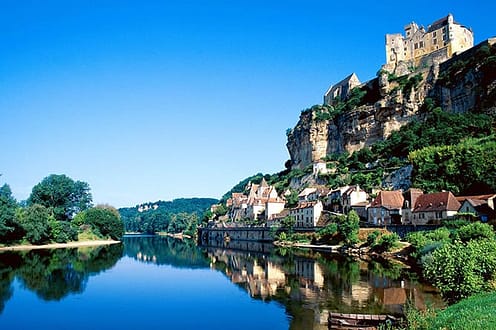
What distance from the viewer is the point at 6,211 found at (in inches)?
2111

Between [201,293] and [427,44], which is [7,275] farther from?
[427,44]

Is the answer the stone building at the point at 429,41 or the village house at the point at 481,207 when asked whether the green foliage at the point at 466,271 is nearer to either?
the village house at the point at 481,207

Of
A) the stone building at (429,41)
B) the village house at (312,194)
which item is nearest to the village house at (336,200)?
the village house at (312,194)

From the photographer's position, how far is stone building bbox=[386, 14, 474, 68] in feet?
221

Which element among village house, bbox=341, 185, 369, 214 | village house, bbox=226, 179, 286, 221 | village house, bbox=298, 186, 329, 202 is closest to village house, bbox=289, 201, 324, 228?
village house, bbox=341, 185, 369, 214

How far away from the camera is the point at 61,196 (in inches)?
3000

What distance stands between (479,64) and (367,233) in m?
26.6

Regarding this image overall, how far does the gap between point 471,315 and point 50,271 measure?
A: 3307 cm

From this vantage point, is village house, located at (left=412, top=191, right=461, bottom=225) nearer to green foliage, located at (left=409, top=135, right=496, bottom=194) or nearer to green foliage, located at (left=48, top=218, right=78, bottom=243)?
green foliage, located at (left=409, top=135, right=496, bottom=194)

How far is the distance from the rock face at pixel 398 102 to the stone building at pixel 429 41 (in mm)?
3281

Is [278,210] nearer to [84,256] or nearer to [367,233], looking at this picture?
[367,233]

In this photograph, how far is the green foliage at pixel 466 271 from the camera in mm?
15633

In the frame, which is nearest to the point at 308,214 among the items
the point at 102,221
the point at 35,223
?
the point at 35,223

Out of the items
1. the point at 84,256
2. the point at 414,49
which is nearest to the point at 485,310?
the point at 84,256
